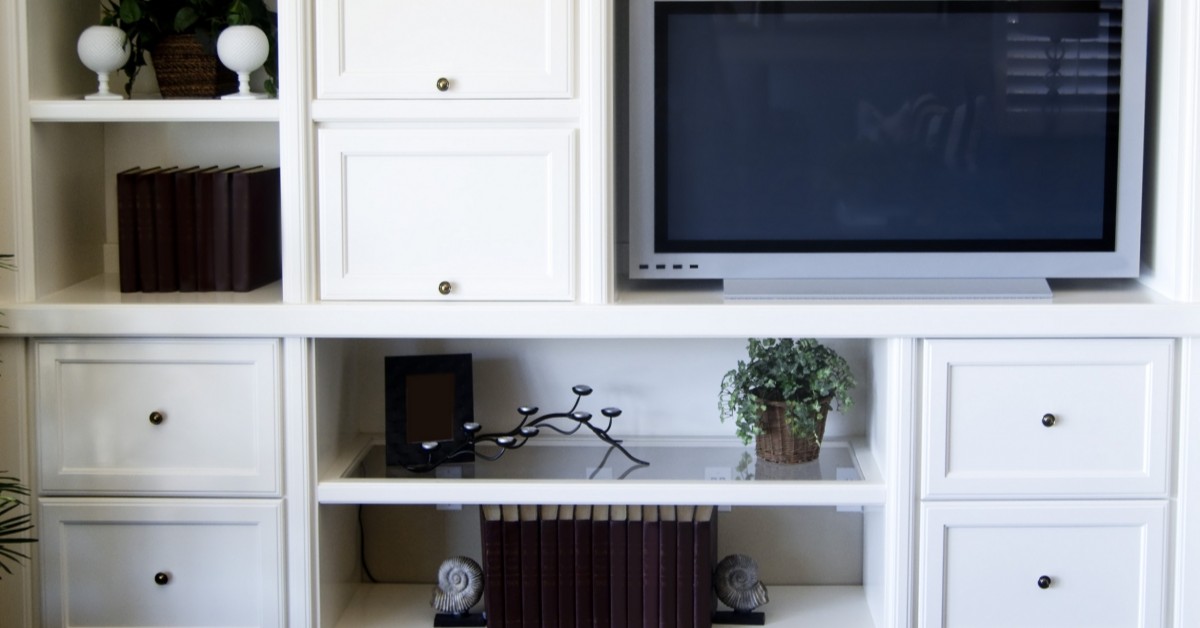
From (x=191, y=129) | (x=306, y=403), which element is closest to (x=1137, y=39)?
(x=306, y=403)

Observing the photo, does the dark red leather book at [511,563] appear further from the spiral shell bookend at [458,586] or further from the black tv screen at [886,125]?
the black tv screen at [886,125]

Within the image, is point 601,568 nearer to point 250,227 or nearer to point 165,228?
point 250,227

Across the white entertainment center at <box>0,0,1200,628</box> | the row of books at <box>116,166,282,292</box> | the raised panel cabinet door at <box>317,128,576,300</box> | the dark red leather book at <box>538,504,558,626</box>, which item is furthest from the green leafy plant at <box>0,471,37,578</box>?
the dark red leather book at <box>538,504,558,626</box>

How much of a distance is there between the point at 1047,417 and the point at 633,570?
2.55 feet

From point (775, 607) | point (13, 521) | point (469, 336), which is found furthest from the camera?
point (775, 607)

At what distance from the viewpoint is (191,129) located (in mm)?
2924

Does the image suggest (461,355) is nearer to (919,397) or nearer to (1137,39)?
(919,397)

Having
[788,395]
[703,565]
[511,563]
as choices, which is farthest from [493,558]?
[788,395]

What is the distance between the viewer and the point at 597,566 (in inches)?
104

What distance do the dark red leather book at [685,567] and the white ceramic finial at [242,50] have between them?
3.55 feet

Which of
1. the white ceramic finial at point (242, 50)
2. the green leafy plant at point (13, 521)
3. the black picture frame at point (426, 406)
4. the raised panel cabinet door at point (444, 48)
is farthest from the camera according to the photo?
the black picture frame at point (426, 406)

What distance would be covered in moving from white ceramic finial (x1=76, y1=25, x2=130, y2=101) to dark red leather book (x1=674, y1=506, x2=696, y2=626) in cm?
126

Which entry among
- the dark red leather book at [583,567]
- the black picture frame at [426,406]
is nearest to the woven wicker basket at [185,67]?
the black picture frame at [426,406]

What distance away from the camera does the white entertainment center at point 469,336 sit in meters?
2.48
